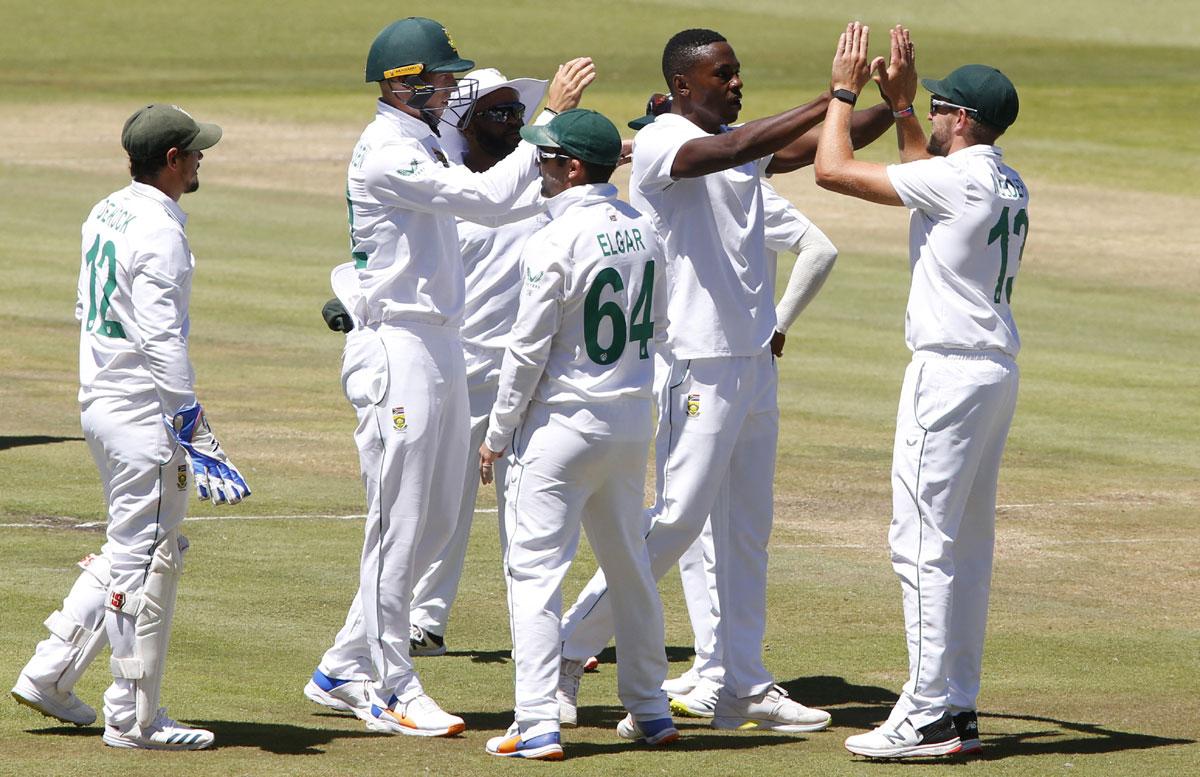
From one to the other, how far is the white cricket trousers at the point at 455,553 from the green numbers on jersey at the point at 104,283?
7.75ft

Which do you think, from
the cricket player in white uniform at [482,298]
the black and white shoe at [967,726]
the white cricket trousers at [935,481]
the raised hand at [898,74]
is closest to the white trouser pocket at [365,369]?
the cricket player in white uniform at [482,298]

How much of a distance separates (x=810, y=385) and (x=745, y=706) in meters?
10.6

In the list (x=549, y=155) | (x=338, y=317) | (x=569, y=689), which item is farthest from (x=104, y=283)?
(x=569, y=689)

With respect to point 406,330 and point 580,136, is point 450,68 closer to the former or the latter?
point 580,136

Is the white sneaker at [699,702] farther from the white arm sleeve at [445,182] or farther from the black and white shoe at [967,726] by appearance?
the white arm sleeve at [445,182]

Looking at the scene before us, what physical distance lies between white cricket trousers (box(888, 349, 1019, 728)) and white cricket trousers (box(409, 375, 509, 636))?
7.96ft

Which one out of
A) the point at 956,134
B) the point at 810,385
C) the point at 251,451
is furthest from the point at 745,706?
the point at 810,385

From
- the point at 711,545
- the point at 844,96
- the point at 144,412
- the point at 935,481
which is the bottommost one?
the point at 711,545

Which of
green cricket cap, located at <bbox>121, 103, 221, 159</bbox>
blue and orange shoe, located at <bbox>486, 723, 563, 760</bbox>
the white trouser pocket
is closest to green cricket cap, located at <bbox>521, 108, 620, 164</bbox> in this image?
the white trouser pocket

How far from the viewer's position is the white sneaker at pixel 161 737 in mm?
8234

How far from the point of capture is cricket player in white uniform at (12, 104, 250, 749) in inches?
316

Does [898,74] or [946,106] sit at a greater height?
[898,74]

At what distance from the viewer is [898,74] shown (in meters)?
8.53

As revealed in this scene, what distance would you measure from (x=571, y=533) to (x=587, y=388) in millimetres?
606
